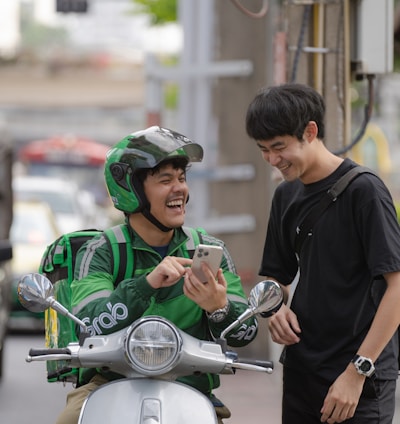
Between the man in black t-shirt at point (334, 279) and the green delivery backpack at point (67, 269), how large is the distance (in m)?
0.45

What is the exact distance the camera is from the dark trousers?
4371 millimetres

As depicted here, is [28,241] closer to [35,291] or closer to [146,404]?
[35,291]

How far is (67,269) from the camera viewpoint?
4.73 meters

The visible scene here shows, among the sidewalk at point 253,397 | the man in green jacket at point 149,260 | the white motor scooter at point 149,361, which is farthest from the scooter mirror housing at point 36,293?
the sidewalk at point 253,397

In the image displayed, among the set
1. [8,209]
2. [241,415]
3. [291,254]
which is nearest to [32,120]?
[8,209]

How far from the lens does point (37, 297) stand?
4.00 metres

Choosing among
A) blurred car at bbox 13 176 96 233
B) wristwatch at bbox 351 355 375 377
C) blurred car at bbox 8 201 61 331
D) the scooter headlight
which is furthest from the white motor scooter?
blurred car at bbox 13 176 96 233

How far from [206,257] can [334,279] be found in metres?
0.66

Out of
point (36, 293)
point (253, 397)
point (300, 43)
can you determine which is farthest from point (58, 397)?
point (36, 293)

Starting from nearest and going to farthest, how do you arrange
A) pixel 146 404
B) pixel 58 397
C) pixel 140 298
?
pixel 146 404, pixel 140 298, pixel 58 397

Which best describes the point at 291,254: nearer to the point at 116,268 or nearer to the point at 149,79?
the point at 116,268

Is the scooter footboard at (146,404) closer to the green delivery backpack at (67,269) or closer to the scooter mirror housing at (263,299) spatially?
the scooter mirror housing at (263,299)

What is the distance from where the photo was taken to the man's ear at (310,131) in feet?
14.4

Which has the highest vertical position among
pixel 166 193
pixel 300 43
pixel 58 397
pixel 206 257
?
pixel 300 43
